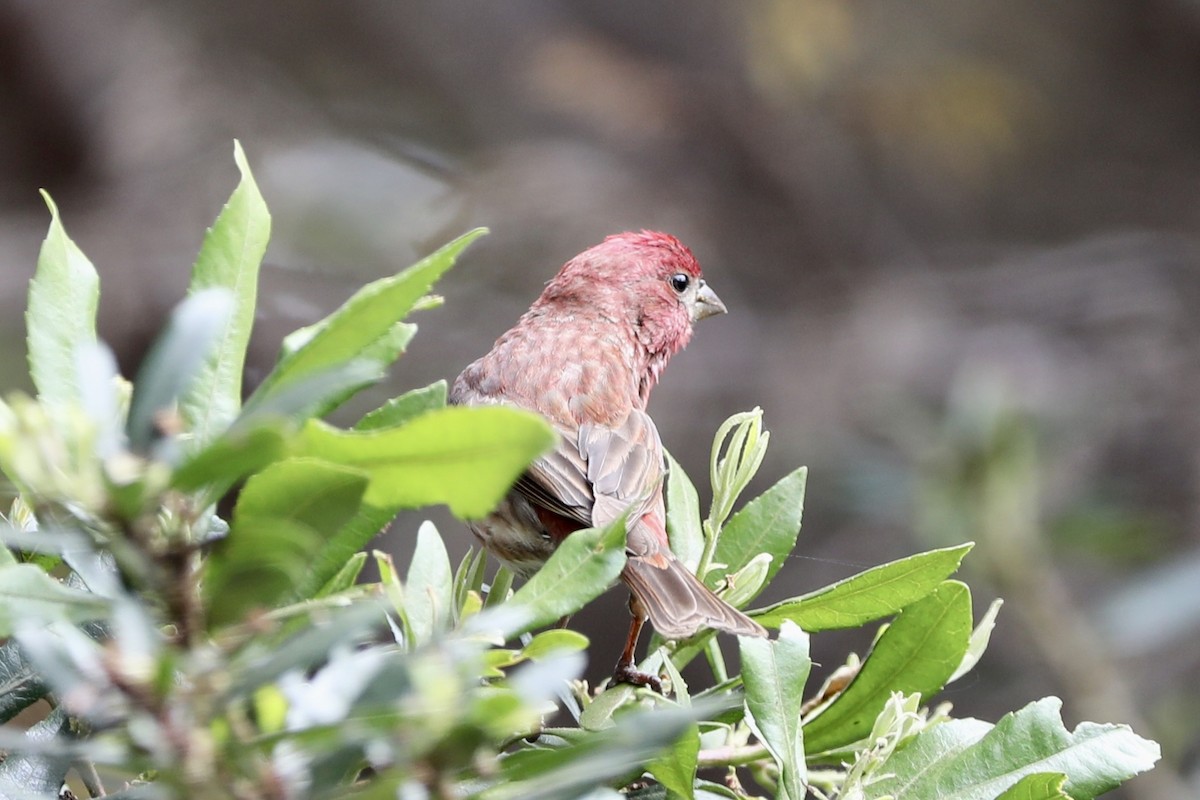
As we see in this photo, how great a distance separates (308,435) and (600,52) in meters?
8.66

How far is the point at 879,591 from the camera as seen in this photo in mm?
1790

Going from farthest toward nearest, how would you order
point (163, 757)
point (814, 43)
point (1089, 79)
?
point (1089, 79) → point (814, 43) → point (163, 757)

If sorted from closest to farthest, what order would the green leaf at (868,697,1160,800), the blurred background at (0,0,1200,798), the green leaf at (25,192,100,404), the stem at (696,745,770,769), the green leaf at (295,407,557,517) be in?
the green leaf at (295,407,557,517) → the green leaf at (25,192,100,404) → the green leaf at (868,697,1160,800) → the stem at (696,745,770,769) → the blurred background at (0,0,1200,798)

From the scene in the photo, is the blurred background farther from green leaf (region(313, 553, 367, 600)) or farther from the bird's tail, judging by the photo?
green leaf (region(313, 553, 367, 600))

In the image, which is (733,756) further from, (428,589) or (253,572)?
(253,572)

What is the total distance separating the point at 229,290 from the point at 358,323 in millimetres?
236

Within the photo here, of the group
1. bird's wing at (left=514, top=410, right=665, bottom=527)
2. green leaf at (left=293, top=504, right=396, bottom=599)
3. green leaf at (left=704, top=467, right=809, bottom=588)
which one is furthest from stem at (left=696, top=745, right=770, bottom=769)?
bird's wing at (left=514, top=410, right=665, bottom=527)

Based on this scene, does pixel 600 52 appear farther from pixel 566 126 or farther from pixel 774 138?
pixel 774 138

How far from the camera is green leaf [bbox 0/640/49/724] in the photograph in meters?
1.58

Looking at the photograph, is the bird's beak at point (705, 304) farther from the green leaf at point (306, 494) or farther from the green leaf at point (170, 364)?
the green leaf at point (170, 364)

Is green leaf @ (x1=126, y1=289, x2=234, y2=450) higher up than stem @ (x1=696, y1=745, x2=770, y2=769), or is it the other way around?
stem @ (x1=696, y1=745, x2=770, y2=769)

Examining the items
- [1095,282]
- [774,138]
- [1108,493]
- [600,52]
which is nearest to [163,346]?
[1108,493]

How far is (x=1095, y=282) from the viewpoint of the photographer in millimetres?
7949

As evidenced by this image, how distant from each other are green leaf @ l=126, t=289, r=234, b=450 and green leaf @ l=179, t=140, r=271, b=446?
0.38 m
